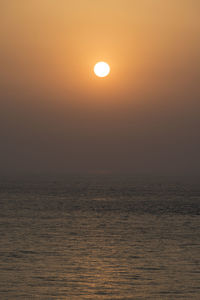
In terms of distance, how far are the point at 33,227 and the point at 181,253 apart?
844 inches

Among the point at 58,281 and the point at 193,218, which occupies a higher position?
the point at 193,218

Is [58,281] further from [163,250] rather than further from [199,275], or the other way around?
[163,250]

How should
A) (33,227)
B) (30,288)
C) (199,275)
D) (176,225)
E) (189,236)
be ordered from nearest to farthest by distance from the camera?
(30,288)
(199,275)
(189,236)
(33,227)
(176,225)

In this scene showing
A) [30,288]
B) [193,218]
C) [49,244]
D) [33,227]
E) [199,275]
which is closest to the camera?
[30,288]

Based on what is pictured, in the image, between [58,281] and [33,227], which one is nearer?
[58,281]

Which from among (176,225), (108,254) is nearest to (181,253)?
(108,254)

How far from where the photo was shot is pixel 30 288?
27.8 metres

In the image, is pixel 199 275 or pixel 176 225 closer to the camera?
pixel 199 275

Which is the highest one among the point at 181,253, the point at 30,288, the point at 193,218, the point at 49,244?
the point at 193,218

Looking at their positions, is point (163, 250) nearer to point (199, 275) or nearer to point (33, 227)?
point (199, 275)

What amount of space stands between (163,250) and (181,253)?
2.08m

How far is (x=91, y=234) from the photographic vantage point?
2004 inches

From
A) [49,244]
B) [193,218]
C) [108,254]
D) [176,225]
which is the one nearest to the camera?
[108,254]

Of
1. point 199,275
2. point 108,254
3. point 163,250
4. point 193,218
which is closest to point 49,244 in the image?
point 108,254
